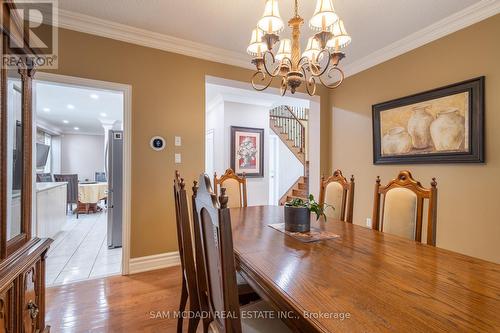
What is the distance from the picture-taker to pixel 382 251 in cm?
125

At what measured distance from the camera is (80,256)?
3135mm

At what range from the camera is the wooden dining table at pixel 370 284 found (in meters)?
0.69

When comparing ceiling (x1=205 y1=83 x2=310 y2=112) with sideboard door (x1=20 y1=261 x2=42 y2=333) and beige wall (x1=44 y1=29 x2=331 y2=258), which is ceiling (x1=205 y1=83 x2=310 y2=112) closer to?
beige wall (x1=44 y1=29 x2=331 y2=258)

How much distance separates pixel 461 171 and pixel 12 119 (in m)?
3.36

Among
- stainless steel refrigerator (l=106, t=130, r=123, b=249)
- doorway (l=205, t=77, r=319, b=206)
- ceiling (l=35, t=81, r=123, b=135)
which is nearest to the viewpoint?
stainless steel refrigerator (l=106, t=130, r=123, b=249)

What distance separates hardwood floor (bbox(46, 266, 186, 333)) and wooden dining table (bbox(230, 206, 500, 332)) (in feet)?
3.56

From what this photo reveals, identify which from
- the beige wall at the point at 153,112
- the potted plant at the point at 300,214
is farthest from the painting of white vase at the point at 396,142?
the beige wall at the point at 153,112

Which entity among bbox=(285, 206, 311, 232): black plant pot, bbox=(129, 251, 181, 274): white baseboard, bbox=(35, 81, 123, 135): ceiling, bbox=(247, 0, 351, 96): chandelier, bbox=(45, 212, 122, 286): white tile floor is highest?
bbox=(35, 81, 123, 135): ceiling

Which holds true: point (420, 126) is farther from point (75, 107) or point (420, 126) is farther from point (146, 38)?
point (75, 107)

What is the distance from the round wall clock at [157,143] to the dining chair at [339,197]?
1.83 meters

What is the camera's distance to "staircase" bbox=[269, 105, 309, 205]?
6.49 meters

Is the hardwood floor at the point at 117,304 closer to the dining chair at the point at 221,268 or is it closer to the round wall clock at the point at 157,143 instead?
the dining chair at the point at 221,268

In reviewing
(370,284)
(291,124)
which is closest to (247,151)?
(291,124)

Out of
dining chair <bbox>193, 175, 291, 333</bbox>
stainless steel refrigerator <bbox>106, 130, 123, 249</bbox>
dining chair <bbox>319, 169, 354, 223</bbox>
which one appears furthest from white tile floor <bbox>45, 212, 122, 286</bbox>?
dining chair <bbox>319, 169, 354, 223</bbox>
